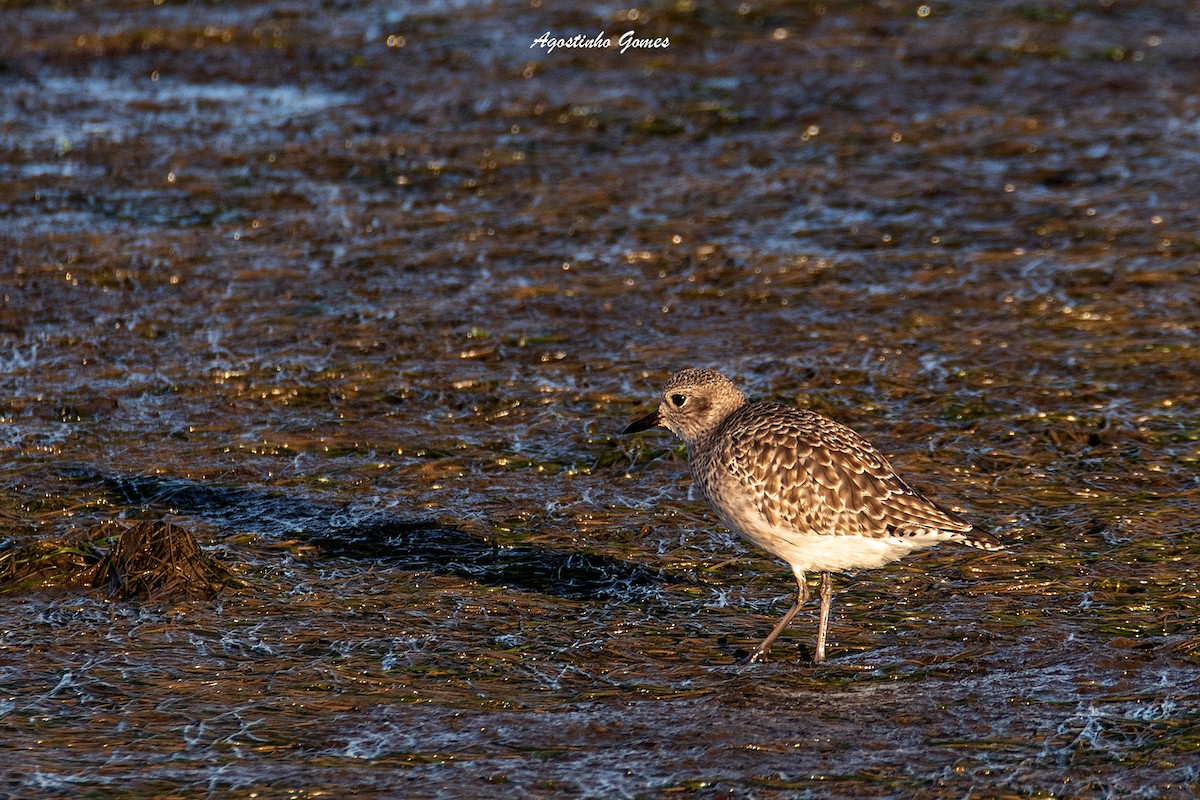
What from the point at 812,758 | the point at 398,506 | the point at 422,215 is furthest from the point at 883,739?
the point at 422,215

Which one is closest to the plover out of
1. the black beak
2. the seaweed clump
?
the black beak

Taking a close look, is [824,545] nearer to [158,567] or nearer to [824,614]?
[824,614]

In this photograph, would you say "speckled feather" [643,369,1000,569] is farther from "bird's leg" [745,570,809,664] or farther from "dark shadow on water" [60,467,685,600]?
"dark shadow on water" [60,467,685,600]

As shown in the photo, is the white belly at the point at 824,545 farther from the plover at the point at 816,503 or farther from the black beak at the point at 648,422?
the black beak at the point at 648,422

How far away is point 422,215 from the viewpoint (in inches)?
557

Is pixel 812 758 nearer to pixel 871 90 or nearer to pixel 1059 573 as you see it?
pixel 1059 573

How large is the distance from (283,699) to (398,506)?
93.0 inches

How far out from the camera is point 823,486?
7949 mm

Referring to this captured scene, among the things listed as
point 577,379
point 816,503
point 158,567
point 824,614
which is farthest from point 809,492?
point 577,379

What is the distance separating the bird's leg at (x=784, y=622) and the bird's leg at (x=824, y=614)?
120 mm

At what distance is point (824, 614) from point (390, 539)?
260 cm

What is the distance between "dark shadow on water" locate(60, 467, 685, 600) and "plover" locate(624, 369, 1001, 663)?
85cm

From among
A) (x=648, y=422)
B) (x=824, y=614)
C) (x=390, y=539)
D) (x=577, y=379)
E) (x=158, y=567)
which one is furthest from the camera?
(x=577, y=379)

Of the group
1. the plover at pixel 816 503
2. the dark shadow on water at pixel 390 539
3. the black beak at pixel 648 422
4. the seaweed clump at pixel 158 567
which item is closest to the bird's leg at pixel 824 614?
the plover at pixel 816 503
